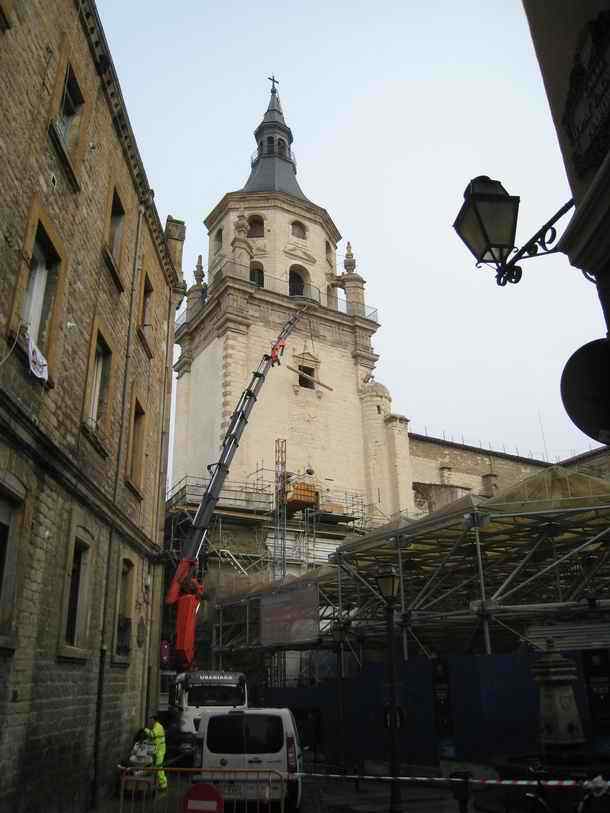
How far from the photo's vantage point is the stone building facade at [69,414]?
787cm

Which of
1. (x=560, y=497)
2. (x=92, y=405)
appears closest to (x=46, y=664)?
(x=92, y=405)

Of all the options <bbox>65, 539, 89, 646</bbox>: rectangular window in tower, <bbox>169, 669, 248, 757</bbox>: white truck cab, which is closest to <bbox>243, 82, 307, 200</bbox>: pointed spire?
<bbox>169, 669, 248, 757</bbox>: white truck cab

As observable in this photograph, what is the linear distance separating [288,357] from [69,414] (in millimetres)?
23384

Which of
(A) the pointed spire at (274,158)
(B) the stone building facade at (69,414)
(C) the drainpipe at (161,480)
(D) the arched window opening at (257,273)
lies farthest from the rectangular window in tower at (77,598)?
(A) the pointed spire at (274,158)

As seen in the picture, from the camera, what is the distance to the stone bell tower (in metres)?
31.1

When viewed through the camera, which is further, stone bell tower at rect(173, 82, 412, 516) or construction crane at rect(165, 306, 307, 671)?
stone bell tower at rect(173, 82, 412, 516)

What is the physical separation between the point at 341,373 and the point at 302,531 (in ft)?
29.0

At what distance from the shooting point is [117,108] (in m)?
12.7

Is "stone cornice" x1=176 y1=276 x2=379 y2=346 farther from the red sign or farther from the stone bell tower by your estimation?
the red sign

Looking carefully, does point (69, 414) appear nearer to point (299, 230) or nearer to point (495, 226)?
point (495, 226)

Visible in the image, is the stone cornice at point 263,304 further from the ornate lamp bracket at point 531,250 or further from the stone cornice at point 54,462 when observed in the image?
the ornate lamp bracket at point 531,250

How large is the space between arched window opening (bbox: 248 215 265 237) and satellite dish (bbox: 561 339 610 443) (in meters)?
34.5

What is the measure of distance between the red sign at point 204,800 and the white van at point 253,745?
2.93 metres

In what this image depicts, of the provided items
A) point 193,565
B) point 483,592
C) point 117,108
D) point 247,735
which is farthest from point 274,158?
point 247,735
